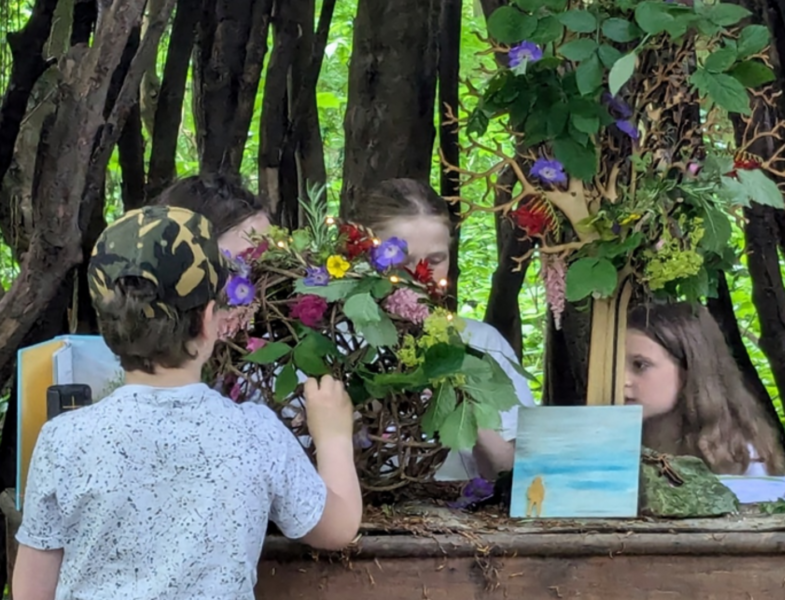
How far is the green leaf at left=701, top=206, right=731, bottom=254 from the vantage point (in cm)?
106

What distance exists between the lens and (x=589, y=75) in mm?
1039

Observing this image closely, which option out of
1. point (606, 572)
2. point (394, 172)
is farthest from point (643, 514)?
point (394, 172)

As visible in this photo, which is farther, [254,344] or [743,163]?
[743,163]

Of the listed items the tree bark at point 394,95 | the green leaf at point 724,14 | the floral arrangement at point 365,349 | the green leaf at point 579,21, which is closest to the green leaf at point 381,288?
the floral arrangement at point 365,349

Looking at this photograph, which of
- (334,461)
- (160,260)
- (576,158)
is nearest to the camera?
(160,260)

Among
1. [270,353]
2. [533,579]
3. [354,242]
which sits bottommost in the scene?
[533,579]

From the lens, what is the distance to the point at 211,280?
0.89 metres

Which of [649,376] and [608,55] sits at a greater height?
[608,55]

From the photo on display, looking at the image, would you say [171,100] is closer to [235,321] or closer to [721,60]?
[235,321]

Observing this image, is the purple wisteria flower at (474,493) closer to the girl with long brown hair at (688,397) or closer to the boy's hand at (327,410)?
the boy's hand at (327,410)

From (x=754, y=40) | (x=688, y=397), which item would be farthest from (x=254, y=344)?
(x=688, y=397)

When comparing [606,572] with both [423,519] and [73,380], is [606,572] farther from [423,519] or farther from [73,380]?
[73,380]

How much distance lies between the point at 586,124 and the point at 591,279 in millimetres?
152

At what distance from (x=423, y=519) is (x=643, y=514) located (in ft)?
0.72
